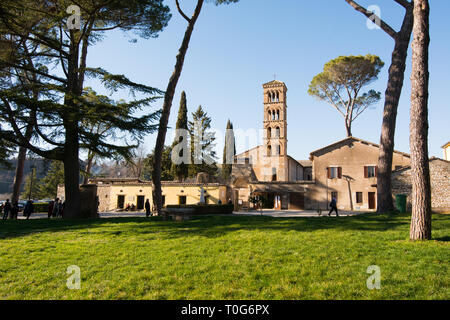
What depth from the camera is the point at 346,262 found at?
5.24m

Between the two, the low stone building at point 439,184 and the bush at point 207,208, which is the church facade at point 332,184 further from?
the bush at point 207,208

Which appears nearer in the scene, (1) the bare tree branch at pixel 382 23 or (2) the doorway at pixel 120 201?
(1) the bare tree branch at pixel 382 23

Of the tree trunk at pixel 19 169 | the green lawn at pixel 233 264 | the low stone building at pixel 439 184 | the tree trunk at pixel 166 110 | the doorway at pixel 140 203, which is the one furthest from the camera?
the doorway at pixel 140 203

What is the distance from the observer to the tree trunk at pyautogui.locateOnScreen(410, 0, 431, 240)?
22.1 ft

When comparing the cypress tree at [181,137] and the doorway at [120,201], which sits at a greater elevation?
the cypress tree at [181,137]

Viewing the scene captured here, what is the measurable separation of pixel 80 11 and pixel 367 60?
88.3 ft

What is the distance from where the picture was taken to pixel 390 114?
12.4 meters

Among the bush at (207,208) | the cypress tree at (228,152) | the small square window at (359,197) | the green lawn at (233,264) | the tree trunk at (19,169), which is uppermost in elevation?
the cypress tree at (228,152)

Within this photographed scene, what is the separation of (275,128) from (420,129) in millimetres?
36575

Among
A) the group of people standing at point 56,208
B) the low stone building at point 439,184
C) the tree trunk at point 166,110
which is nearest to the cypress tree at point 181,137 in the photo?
the group of people standing at point 56,208

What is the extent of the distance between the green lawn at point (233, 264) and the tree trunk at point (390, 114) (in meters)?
4.21

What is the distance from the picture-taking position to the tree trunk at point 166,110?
14.7m
